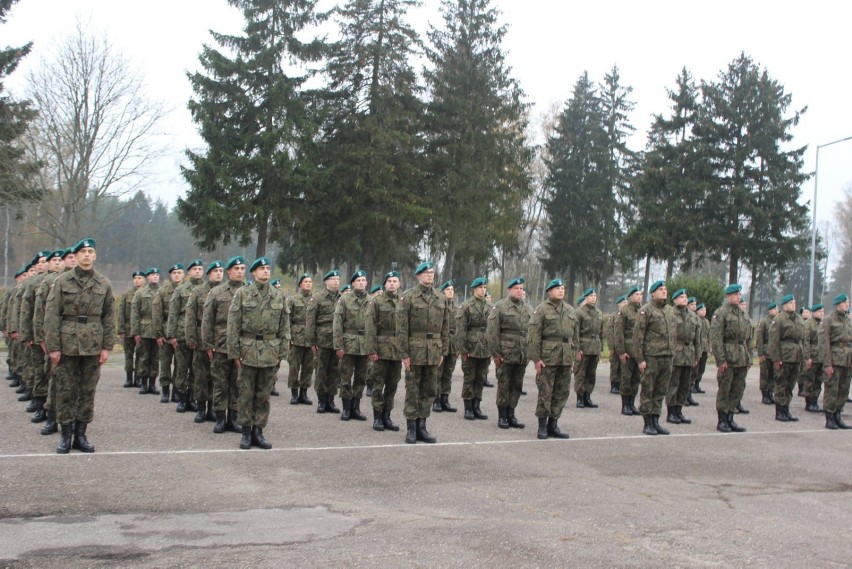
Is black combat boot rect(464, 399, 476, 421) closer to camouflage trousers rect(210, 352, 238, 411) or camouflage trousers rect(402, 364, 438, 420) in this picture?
camouflage trousers rect(402, 364, 438, 420)

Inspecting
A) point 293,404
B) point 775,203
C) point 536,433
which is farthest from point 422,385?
point 775,203

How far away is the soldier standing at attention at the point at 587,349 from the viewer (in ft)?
43.5

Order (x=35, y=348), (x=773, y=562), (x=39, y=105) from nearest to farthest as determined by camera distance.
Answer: (x=773, y=562) < (x=35, y=348) < (x=39, y=105)

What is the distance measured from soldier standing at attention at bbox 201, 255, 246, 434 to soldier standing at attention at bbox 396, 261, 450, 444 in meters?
2.11

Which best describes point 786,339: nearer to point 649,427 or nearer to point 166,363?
point 649,427

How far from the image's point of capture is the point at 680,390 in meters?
11.6

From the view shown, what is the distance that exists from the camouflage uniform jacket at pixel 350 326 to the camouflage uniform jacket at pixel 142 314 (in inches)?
143

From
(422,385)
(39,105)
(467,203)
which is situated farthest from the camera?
(467,203)

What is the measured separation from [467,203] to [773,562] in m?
29.9

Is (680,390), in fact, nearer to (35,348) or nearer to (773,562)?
(773,562)

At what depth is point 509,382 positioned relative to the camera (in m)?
10.5

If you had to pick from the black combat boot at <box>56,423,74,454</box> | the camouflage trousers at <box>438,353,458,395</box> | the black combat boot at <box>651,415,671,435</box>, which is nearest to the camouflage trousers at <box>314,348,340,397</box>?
the camouflage trousers at <box>438,353,458,395</box>

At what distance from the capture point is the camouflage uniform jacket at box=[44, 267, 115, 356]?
301 inches

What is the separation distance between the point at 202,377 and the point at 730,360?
7.47m
